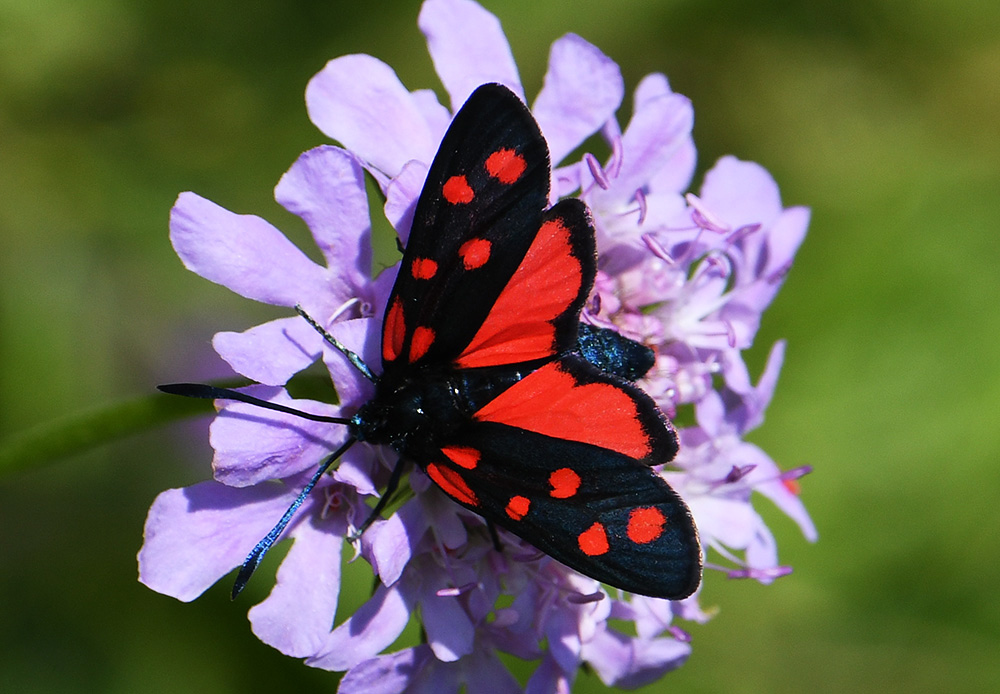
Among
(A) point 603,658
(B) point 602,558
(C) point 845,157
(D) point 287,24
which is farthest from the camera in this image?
(C) point 845,157

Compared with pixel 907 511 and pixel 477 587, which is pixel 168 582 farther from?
pixel 907 511

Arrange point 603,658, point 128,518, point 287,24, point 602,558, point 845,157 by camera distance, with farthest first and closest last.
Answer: point 845,157, point 287,24, point 128,518, point 603,658, point 602,558

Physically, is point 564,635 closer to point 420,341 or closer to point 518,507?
point 518,507

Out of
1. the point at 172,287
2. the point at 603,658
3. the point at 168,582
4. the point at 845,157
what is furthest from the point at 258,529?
the point at 845,157

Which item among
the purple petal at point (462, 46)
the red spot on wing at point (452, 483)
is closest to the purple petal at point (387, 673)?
the red spot on wing at point (452, 483)

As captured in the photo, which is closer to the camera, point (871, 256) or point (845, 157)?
point (871, 256)

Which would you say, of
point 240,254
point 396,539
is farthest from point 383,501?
point 240,254
